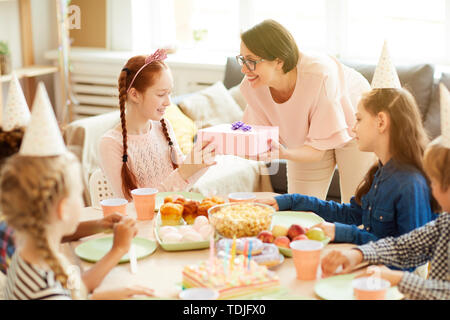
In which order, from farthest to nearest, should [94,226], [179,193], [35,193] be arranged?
[179,193] → [94,226] → [35,193]

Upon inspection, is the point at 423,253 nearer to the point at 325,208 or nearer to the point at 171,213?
the point at 325,208

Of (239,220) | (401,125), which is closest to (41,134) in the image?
(239,220)

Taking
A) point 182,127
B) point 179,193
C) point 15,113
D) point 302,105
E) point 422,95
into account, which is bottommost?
point 182,127

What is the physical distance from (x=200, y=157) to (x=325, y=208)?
50cm

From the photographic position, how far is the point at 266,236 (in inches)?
69.1

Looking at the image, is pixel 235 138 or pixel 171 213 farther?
pixel 235 138

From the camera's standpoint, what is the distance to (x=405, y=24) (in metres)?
4.43

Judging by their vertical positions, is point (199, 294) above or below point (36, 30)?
below

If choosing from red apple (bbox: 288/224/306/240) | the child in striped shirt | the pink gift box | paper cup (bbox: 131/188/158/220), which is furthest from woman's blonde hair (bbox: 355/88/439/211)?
paper cup (bbox: 131/188/158/220)

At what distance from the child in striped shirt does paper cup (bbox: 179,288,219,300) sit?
0.32 metres

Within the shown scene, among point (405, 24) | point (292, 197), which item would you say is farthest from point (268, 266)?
point (405, 24)

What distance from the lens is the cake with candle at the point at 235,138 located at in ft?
7.55

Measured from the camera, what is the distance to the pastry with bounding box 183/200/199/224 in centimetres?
A: 196

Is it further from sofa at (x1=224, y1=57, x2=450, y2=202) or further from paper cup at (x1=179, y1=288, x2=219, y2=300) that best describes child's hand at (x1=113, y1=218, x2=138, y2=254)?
sofa at (x1=224, y1=57, x2=450, y2=202)
